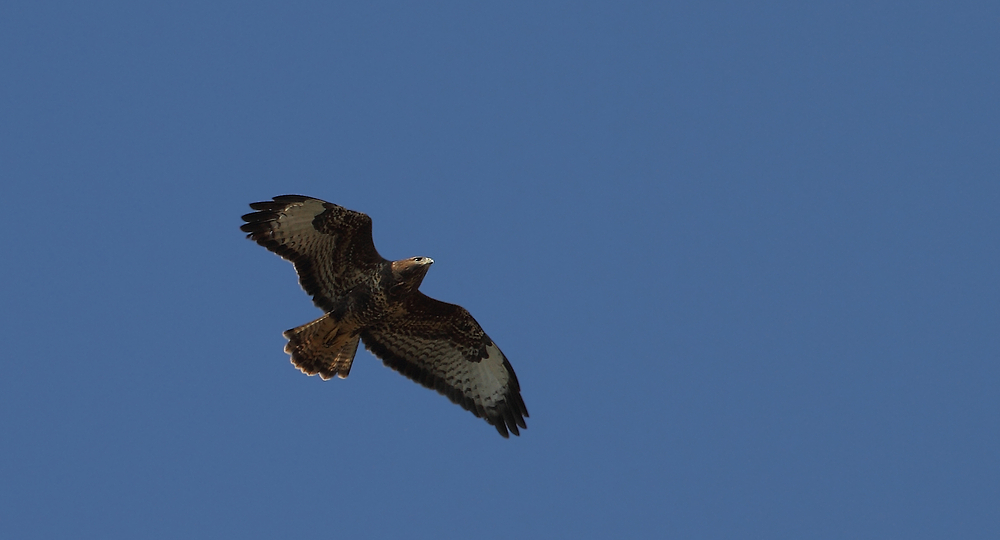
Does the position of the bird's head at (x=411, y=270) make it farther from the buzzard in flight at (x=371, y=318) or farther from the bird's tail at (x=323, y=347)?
the bird's tail at (x=323, y=347)

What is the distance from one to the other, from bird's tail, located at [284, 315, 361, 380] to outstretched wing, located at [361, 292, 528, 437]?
0.37 metres

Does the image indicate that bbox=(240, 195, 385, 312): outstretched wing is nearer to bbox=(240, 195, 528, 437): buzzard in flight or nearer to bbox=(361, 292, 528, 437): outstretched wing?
bbox=(240, 195, 528, 437): buzzard in flight

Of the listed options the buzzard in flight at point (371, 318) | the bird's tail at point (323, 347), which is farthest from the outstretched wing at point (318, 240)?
the bird's tail at point (323, 347)

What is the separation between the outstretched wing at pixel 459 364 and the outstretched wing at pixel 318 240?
0.88 metres

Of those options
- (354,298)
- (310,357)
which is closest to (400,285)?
(354,298)

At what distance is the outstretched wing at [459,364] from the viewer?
13289 millimetres

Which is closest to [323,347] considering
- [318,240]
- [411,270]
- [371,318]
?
[371,318]

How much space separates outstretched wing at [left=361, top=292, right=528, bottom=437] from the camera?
13289mm

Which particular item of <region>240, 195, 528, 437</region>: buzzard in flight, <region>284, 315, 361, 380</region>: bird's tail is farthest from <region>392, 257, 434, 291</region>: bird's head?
<region>284, 315, 361, 380</region>: bird's tail

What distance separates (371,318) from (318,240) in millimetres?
1060

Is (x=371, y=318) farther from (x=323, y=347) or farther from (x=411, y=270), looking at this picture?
(x=411, y=270)

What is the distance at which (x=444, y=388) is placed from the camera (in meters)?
13.4

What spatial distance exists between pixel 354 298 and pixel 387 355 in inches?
40.4

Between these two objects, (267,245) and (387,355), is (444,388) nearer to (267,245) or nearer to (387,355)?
Result: (387,355)
